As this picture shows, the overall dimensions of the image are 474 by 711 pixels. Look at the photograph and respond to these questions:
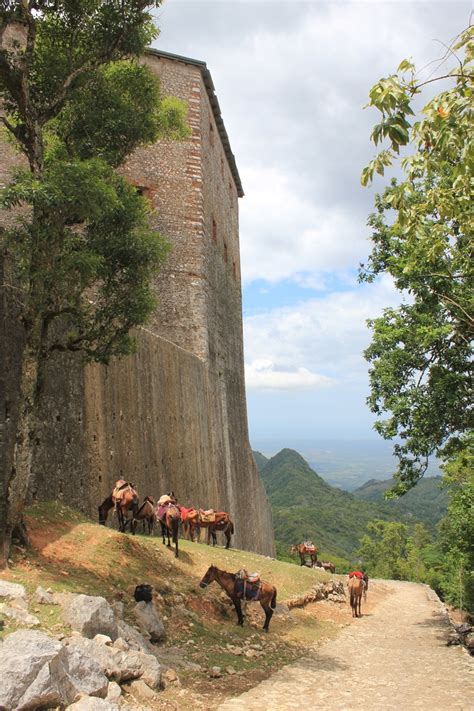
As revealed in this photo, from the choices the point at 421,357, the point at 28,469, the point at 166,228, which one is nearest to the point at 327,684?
the point at 28,469

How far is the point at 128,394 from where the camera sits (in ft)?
55.3

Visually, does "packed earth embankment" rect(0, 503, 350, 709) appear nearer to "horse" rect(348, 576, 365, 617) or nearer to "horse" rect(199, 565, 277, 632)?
"horse" rect(199, 565, 277, 632)

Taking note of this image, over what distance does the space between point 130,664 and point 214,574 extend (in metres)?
4.83

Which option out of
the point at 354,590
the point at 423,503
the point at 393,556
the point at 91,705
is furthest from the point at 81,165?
the point at 423,503

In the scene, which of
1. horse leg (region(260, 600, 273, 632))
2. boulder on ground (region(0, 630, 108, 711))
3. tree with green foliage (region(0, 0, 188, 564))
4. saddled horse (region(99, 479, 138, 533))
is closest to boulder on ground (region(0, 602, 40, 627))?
boulder on ground (region(0, 630, 108, 711))

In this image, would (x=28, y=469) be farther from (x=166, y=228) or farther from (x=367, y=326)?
(x=166, y=228)

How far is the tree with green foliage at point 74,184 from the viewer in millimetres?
9911

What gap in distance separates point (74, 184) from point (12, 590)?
19.5ft

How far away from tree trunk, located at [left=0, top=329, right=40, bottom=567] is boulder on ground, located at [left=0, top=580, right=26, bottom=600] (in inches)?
55.9

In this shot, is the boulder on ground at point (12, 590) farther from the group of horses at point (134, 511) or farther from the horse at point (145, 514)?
the horse at point (145, 514)

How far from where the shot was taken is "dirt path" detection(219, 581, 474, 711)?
8.61m

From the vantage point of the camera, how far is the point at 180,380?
68.9ft

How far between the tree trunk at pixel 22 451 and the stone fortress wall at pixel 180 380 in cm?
82

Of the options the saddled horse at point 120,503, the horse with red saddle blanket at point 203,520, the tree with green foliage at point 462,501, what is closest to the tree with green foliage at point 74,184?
the saddled horse at point 120,503
